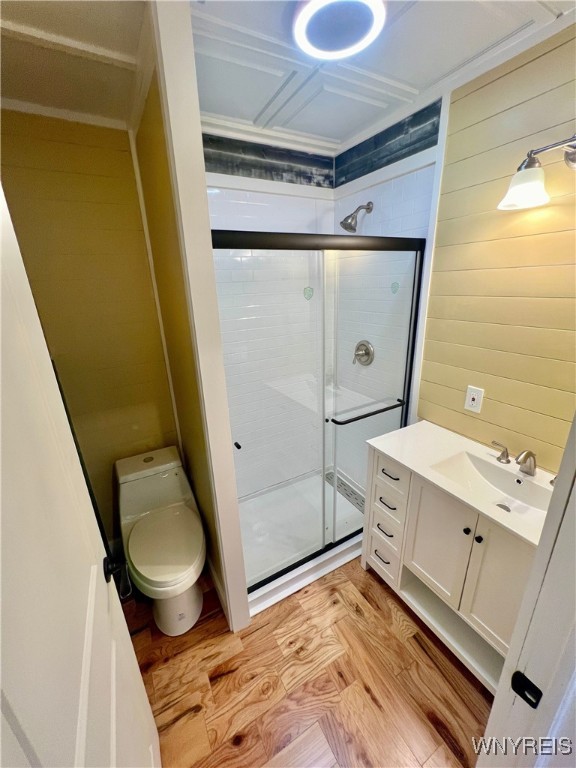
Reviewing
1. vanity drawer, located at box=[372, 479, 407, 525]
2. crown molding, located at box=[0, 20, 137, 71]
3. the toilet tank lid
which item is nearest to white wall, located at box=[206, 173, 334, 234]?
crown molding, located at box=[0, 20, 137, 71]

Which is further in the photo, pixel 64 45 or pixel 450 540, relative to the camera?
pixel 450 540

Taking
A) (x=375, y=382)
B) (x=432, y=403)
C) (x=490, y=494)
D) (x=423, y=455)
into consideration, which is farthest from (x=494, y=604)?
(x=375, y=382)

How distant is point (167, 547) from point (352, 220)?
212 cm

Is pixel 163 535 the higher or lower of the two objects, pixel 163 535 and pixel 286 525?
the higher

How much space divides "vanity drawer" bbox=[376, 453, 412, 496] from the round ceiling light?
1593mm

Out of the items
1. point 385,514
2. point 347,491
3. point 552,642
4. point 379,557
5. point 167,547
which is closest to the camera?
point 552,642

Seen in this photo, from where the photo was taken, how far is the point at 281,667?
1.38 meters

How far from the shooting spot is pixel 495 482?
4.56ft

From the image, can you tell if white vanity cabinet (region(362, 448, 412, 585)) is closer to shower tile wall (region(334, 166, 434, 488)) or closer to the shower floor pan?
the shower floor pan

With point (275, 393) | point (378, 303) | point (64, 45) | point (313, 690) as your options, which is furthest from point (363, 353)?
point (64, 45)

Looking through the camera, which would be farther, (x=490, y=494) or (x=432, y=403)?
(x=432, y=403)

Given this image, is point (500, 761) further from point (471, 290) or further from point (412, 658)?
point (471, 290)

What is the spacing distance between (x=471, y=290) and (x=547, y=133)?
1.92 ft

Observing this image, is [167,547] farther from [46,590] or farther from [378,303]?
[378,303]
